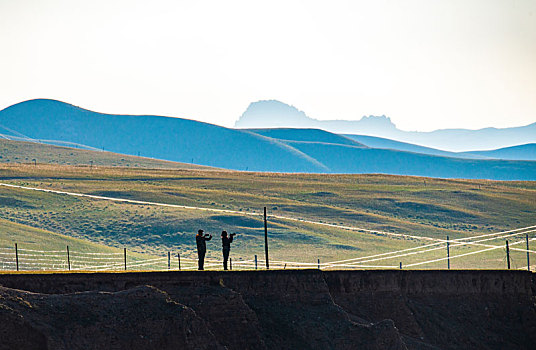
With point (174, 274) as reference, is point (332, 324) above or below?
below

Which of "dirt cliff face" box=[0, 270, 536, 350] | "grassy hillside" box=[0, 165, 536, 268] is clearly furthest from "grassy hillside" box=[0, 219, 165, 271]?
"dirt cliff face" box=[0, 270, 536, 350]

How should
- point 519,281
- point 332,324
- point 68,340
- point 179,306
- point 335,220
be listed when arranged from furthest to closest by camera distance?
1. point 335,220
2. point 519,281
3. point 332,324
4. point 179,306
5. point 68,340

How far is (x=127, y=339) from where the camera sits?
2994 cm

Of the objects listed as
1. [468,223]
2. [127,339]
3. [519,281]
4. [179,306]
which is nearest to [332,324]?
[179,306]

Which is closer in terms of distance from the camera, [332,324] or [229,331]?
[229,331]

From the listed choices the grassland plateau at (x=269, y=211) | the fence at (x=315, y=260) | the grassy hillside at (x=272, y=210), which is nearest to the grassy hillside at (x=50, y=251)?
the fence at (x=315, y=260)

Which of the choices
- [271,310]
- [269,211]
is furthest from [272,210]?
[271,310]

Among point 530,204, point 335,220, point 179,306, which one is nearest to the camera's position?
point 179,306

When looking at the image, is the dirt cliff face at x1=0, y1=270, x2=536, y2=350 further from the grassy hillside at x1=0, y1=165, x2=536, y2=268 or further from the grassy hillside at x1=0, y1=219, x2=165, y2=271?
the grassy hillside at x1=0, y1=165, x2=536, y2=268

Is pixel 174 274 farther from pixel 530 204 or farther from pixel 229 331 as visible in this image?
pixel 530 204

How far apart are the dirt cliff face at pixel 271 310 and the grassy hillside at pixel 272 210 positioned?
4877cm

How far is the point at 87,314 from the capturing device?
2988 centimetres

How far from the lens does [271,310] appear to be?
35.6 metres

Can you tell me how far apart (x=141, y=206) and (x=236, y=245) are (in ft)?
76.4
